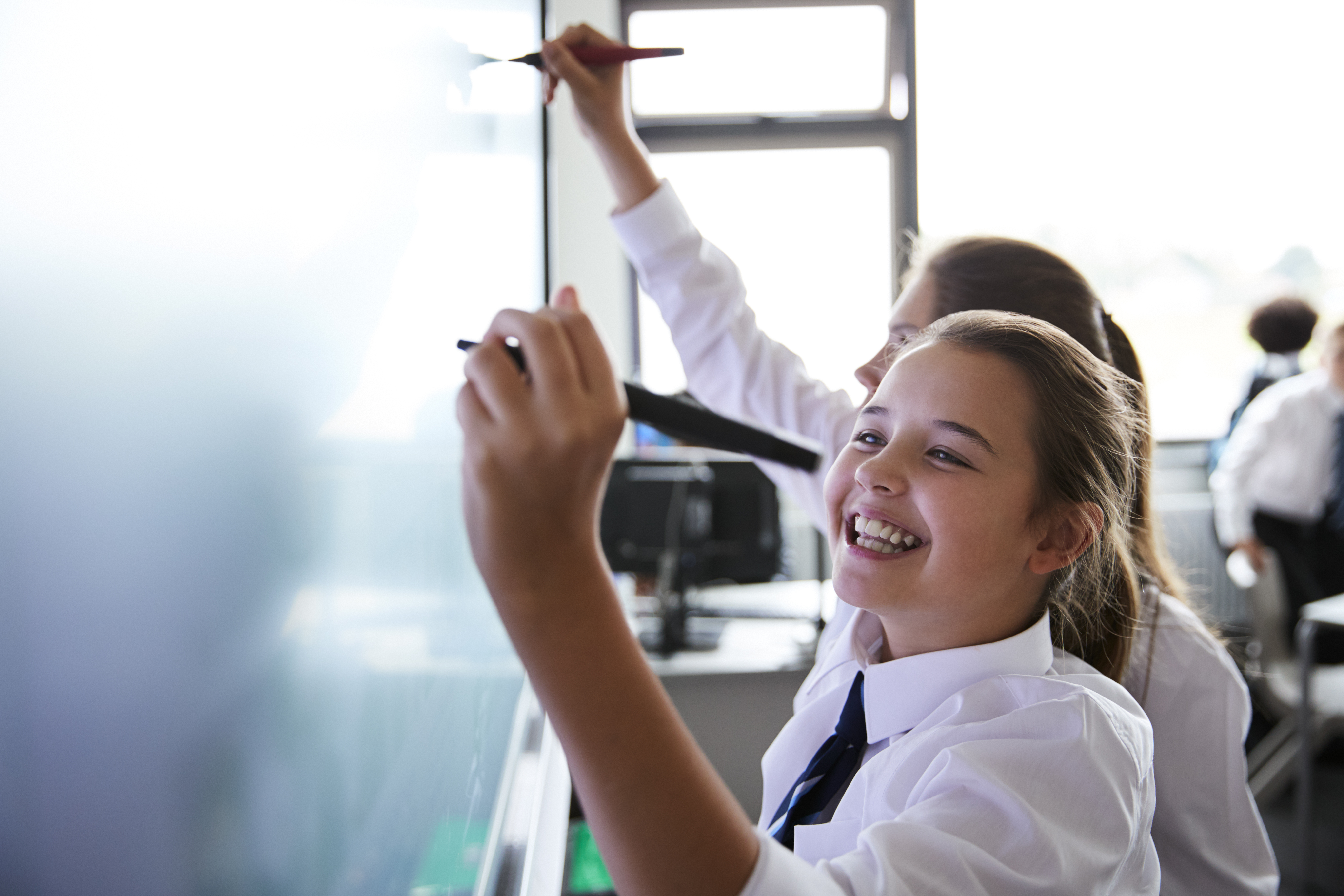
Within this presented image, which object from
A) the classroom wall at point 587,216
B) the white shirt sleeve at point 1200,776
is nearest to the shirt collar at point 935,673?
the white shirt sleeve at point 1200,776

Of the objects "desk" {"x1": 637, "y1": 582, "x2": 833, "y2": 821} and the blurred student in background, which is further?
the blurred student in background

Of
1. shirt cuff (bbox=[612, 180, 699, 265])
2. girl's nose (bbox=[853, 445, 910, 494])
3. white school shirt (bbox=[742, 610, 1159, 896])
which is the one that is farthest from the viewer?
shirt cuff (bbox=[612, 180, 699, 265])

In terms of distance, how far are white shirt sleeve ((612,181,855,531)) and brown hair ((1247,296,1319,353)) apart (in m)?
2.87

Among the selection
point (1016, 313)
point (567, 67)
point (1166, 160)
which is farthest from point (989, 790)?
point (1166, 160)

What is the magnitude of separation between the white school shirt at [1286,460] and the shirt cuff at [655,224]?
275cm

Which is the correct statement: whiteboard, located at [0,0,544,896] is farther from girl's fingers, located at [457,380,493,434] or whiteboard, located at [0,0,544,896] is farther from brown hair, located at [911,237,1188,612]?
brown hair, located at [911,237,1188,612]

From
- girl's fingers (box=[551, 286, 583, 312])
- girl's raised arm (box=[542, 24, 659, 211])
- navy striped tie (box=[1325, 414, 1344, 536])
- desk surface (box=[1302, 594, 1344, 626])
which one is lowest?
desk surface (box=[1302, 594, 1344, 626])

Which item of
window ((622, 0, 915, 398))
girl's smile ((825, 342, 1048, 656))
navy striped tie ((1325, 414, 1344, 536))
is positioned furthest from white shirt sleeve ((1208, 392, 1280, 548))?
girl's smile ((825, 342, 1048, 656))

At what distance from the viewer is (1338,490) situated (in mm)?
3035

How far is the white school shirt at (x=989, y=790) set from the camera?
1.45 feet

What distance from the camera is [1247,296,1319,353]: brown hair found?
3.30m

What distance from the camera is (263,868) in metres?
0.28

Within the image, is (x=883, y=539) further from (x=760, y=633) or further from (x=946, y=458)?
(x=760, y=633)

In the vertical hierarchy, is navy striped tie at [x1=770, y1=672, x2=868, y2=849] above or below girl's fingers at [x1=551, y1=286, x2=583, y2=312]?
below
